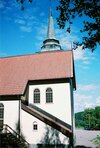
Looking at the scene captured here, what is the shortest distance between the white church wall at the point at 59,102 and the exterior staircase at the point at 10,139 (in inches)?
189

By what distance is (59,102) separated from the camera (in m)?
25.7

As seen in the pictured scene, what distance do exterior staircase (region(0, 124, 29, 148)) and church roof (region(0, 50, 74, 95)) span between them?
13.3ft

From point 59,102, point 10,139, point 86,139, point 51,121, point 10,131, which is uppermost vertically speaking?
point 59,102

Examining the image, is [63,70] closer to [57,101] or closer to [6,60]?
[57,101]

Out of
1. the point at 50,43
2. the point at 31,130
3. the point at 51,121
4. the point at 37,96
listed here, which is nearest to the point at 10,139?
the point at 31,130

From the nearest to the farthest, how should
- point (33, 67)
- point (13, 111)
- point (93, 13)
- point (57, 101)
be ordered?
point (93, 13), point (13, 111), point (57, 101), point (33, 67)

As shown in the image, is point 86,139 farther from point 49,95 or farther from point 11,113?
point 11,113

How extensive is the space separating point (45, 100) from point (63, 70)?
4.34m

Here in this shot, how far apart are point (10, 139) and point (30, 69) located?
423 inches

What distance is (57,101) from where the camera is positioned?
2583cm

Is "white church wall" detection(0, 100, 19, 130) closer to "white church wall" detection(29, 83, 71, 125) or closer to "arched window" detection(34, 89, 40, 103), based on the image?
"white church wall" detection(29, 83, 71, 125)

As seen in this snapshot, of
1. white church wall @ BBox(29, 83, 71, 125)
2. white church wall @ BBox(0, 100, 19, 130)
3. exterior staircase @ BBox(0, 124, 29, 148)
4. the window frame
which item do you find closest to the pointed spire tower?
the window frame

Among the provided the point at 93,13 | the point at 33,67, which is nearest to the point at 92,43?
the point at 93,13

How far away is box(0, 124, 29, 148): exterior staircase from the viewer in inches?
800
